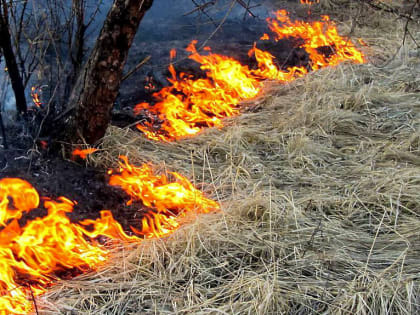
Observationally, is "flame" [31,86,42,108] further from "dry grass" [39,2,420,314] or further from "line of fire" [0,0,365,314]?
"dry grass" [39,2,420,314]

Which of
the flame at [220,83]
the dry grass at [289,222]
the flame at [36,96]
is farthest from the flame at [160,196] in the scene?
the flame at [36,96]

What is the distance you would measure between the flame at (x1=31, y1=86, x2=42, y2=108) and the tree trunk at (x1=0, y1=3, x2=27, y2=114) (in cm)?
11

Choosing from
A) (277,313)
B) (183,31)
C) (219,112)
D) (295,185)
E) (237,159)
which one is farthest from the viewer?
(183,31)

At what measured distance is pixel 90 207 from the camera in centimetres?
312

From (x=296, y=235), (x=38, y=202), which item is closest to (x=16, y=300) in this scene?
(x=38, y=202)

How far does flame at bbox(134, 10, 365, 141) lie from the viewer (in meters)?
4.49

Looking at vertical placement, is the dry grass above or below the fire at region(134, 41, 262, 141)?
below

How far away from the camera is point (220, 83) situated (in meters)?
5.25

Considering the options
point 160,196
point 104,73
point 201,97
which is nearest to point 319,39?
point 201,97

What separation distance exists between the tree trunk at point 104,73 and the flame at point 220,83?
72 cm

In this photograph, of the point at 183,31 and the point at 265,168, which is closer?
the point at 265,168

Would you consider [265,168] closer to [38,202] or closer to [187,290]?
[187,290]

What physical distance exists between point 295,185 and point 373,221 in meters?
0.67

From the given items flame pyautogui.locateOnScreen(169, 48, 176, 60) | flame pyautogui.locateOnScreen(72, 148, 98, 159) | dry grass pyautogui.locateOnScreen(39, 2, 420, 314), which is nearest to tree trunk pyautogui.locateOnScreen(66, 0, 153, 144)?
flame pyautogui.locateOnScreen(72, 148, 98, 159)
